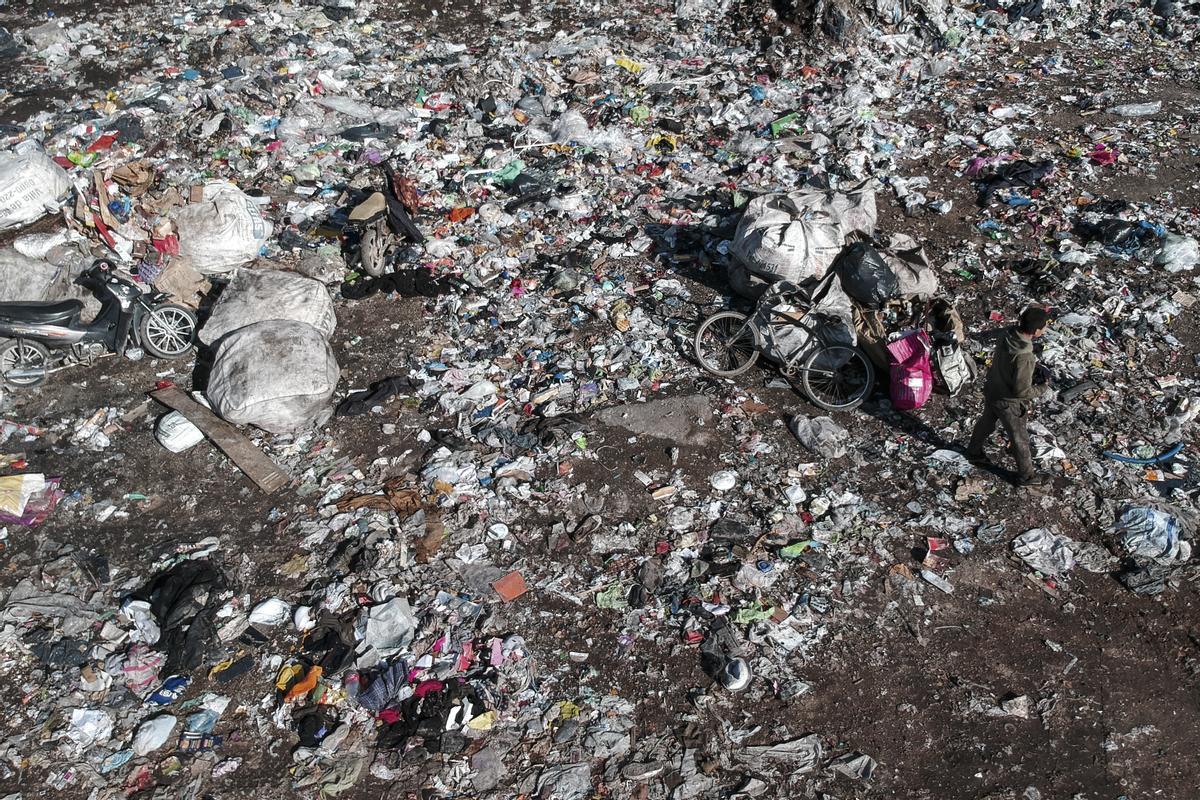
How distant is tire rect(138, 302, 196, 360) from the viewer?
5957mm

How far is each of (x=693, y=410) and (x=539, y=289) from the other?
70.6 inches

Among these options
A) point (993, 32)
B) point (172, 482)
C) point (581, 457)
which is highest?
point (993, 32)

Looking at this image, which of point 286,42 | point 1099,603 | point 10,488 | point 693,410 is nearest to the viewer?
point 1099,603

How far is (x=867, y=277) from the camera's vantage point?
5.66 metres

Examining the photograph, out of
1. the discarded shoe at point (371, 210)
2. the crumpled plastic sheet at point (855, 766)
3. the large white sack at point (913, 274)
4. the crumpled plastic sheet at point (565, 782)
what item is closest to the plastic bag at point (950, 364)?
the large white sack at point (913, 274)

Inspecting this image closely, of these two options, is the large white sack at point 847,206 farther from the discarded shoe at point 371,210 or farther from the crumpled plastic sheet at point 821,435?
the discarded shoe at point 371,210

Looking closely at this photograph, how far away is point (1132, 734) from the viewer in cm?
376

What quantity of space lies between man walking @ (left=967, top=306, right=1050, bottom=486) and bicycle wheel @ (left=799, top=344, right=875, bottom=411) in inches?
29.9

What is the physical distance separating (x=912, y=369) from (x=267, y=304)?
4402mm

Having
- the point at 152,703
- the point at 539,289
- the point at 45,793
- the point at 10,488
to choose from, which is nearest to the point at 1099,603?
the point at 539,289

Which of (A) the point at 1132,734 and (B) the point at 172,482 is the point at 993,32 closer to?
(A) the point at 1132,734

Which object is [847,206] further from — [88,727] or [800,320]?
[88,727]

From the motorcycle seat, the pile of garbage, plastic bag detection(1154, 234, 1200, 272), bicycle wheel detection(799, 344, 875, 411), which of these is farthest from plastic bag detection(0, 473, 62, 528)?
plastic bag detection(1154, 234, 1200, 272)

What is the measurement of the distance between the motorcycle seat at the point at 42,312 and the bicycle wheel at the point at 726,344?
173 inches
